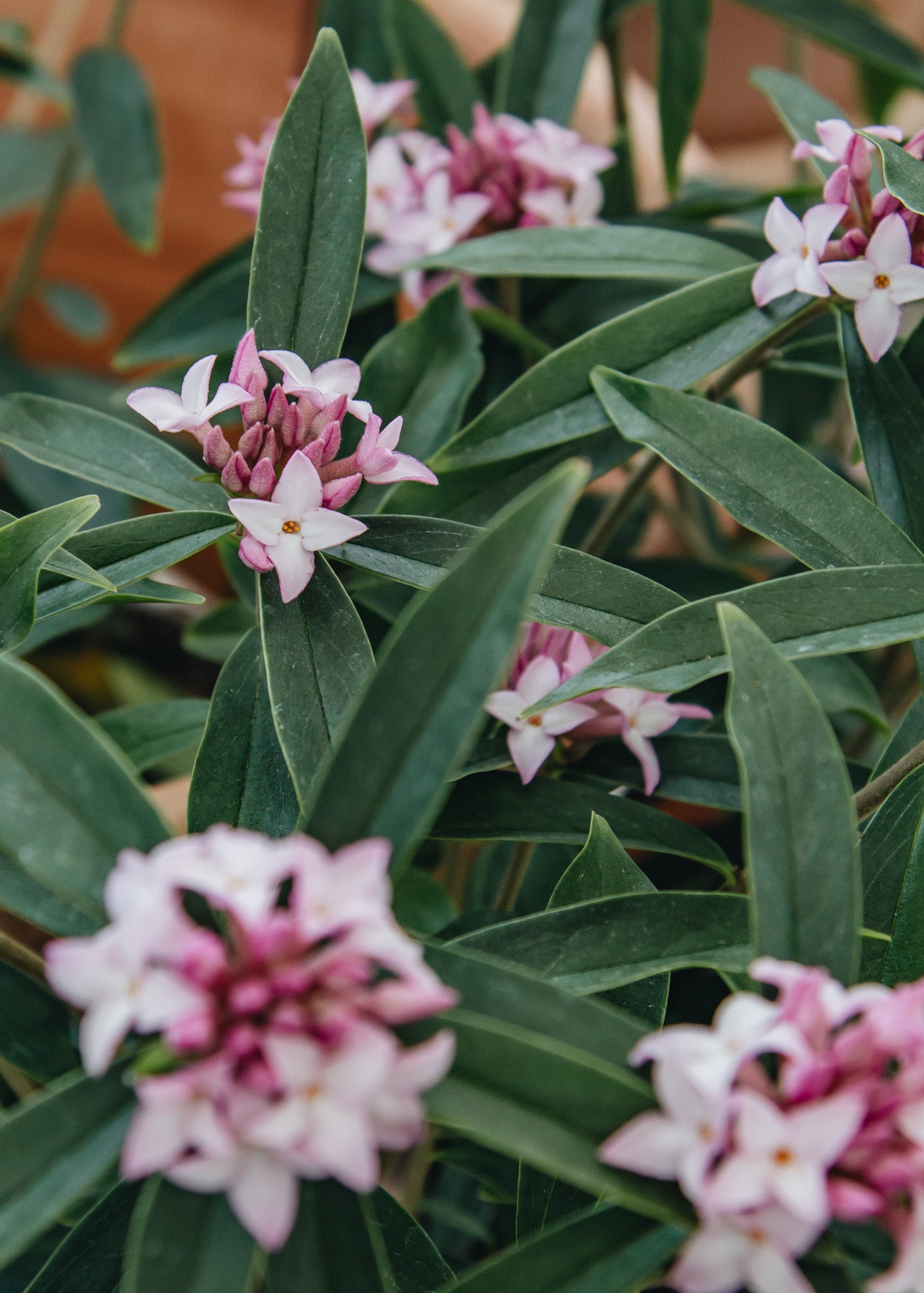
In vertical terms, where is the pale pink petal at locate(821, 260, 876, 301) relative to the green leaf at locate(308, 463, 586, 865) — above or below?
above

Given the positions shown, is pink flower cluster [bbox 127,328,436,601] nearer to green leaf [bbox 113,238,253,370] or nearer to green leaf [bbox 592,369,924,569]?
green leaf [bbox 592,369,924,569]

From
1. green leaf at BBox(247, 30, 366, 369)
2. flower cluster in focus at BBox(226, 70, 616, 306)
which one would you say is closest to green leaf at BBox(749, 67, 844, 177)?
flower cluster in focus at BBox(226, 70, 616, 306)

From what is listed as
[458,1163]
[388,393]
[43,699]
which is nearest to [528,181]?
[388,393]

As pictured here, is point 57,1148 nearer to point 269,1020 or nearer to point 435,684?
point 269,1020

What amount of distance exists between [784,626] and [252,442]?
0.26 m

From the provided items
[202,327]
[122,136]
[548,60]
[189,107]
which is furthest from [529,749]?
[189,107]

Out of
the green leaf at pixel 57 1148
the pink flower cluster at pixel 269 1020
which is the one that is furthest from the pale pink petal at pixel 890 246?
the green leaf at pixel 57 1148

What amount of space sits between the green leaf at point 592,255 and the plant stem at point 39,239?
2.79 ft

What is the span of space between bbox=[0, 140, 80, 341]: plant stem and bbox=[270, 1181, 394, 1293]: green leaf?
4.10ft

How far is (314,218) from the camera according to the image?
0.56 meters

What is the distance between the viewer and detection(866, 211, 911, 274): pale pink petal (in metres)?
0.54

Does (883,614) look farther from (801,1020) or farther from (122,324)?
(122,324)

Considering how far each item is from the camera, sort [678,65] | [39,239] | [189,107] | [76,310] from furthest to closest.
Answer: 1. [189,107]
2. [76,310]
3. [39,239]
4. [678,65]

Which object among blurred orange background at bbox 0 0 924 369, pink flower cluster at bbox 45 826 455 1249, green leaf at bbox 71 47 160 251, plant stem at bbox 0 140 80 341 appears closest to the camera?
pink flower cluster at bbox 45 826 455 1249
